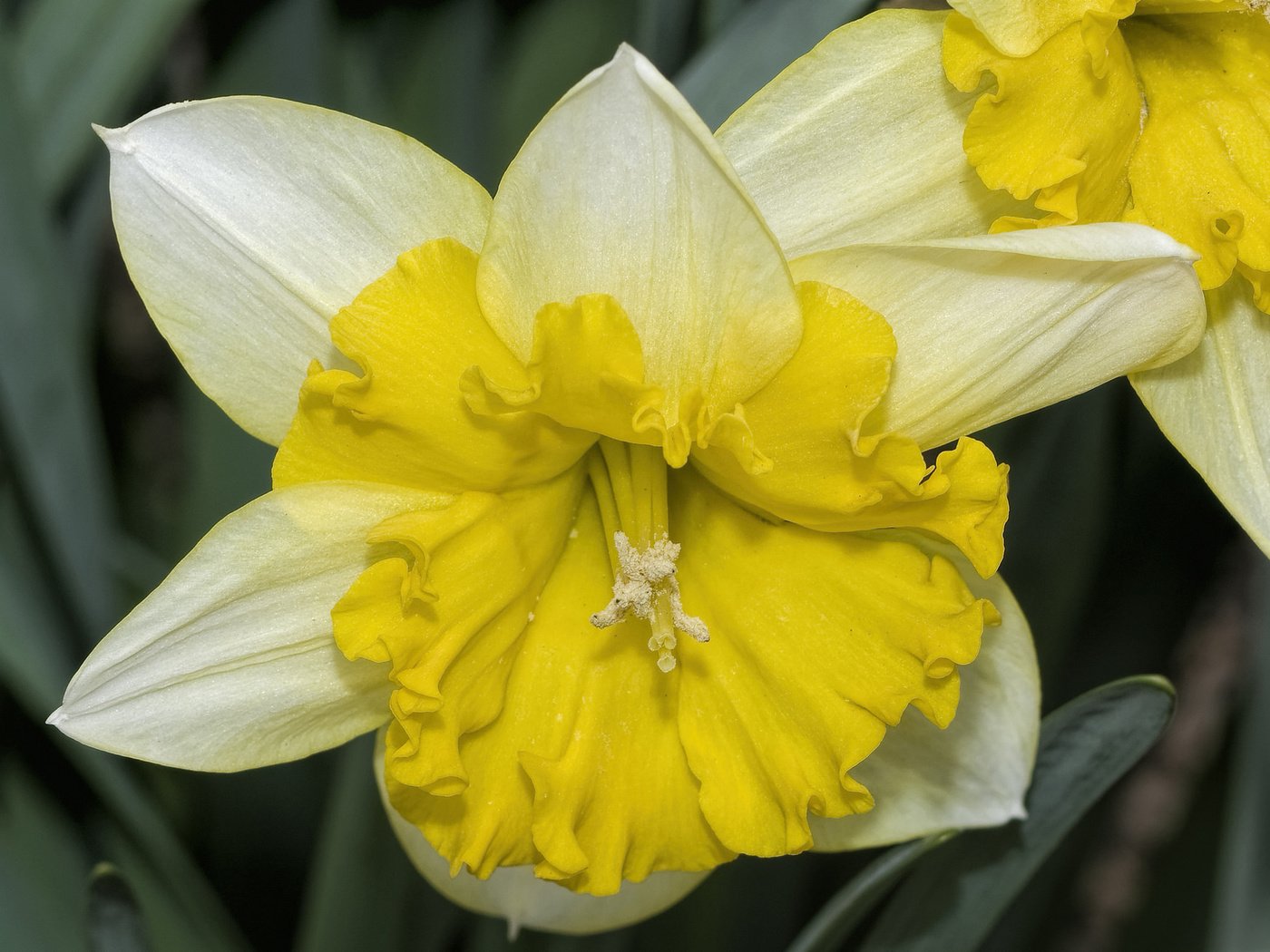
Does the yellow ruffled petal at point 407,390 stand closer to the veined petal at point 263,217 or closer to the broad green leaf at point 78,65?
the veined petal at point 263,217

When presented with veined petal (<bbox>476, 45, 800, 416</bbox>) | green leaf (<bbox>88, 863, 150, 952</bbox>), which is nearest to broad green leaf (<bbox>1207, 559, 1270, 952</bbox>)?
veined petal (<bbox>476, 45, 800, 416</bbox>)

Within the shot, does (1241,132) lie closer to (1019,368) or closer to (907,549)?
(1019,368)

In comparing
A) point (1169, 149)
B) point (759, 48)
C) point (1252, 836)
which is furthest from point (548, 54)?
point (1252, 836)

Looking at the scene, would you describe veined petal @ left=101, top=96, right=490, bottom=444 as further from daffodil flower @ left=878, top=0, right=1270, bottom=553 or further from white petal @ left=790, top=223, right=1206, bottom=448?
daffodil flower @ left=878, top=0, right=1270, bottom=553

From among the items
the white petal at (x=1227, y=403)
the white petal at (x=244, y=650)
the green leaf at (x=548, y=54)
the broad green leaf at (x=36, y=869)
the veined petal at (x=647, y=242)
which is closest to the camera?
the veined petal at (x=647, y=242)

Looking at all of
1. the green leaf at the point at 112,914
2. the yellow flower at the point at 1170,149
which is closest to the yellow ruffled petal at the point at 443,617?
the green leaf at the point at 112,914

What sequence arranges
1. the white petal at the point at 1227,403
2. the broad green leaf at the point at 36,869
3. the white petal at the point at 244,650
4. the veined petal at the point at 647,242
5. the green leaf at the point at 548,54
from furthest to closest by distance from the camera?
1. the green leaf at the point at 548,54
2. the broad green leaf at the point at 36,869
3. the white petal at the point at 1227,403
4. the white petal at the point at 244,650
5. the veined petal at the point at 647,242
